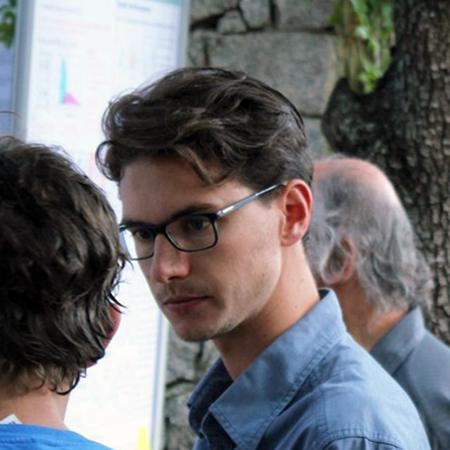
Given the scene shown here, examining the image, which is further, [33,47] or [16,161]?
[33,47]

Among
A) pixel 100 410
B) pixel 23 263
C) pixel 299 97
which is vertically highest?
pixel 23 263

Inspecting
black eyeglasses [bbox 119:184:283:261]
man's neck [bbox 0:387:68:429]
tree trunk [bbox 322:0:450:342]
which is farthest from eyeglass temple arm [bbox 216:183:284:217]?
tree trunk [bbox 322:0:450:342]

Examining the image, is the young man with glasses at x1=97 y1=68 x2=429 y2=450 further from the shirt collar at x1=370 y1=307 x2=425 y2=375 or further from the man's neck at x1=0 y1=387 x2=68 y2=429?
the shirt collar at x1=370 y1=307 x2=425 y2=375

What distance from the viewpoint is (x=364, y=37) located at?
4527 millimetres

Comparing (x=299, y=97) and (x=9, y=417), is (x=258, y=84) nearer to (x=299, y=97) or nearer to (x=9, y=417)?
(x=9, y=417)

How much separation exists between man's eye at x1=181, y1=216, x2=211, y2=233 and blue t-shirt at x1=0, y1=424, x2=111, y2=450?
1.86 ft

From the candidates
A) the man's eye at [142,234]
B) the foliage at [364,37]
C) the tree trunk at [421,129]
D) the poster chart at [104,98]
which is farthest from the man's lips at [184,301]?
the foliage at [364,37]

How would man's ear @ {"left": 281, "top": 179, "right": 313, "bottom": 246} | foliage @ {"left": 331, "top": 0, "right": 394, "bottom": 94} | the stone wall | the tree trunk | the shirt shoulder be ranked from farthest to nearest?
foliage @ {"left": 331, "top": 0, "right": 394, "bottom": 94}, the stone wall, the tree trunk, man's ear @ {"left": 281, "top": 179, "right": 313, "bottom": 246}, the shirt shoulder

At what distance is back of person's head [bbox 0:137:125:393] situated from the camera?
1.55 m

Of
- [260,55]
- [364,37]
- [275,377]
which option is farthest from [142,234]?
[364,37]

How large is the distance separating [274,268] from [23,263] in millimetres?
617

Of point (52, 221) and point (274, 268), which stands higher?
point (52, 221)

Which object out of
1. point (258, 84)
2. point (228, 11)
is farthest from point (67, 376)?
point (228, 11)

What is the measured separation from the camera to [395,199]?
10.4 ft
